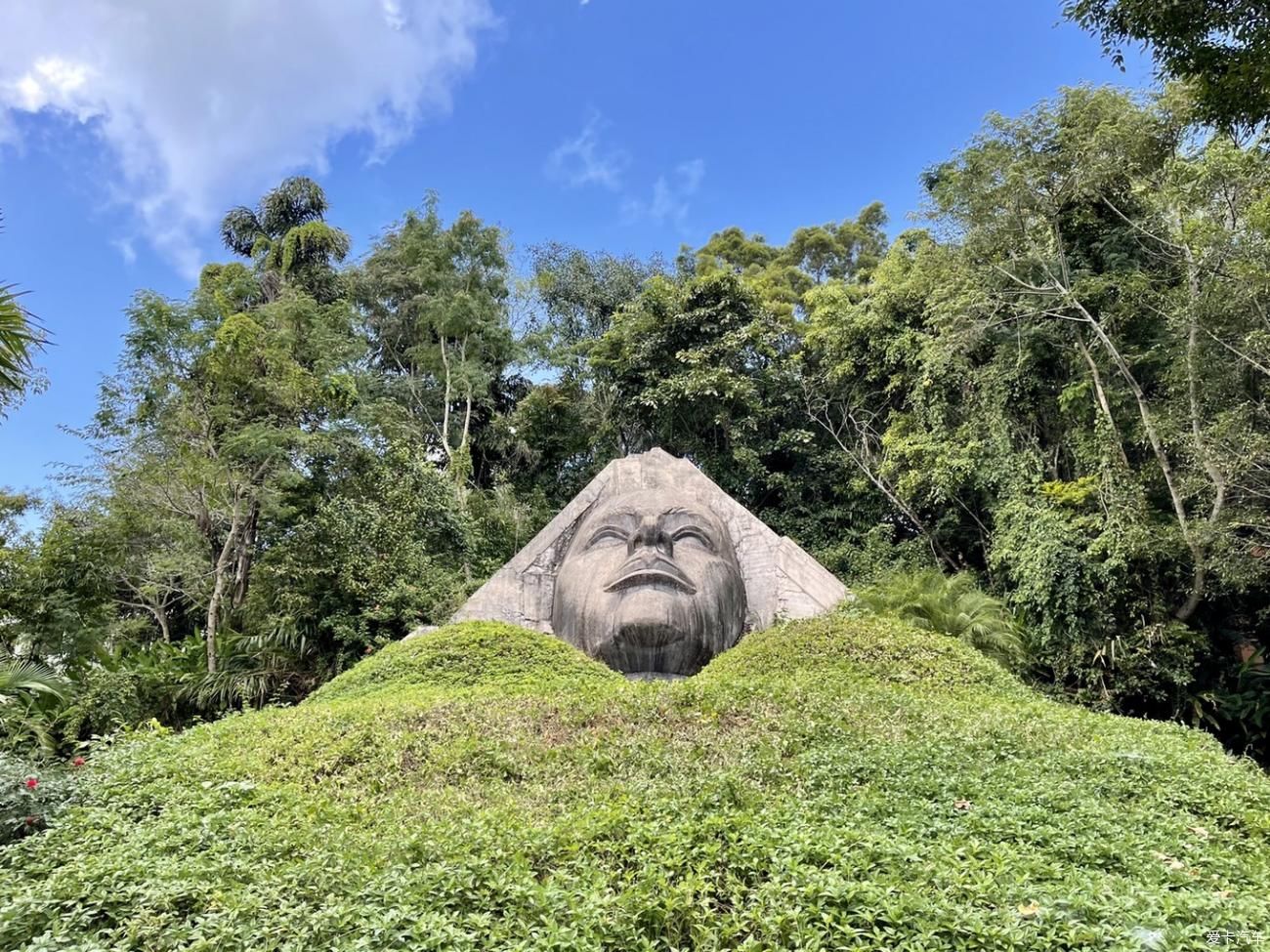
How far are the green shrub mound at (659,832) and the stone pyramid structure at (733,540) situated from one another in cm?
407

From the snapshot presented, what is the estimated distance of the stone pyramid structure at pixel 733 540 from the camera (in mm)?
10336

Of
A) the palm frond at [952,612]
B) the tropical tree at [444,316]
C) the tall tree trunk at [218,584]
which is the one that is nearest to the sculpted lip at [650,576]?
the palm frond at [952,612]

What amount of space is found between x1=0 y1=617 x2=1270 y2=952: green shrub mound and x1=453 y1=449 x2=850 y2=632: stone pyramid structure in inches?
160

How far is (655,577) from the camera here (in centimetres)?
919

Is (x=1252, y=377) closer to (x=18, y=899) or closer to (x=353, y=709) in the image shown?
(x=353, y=709)

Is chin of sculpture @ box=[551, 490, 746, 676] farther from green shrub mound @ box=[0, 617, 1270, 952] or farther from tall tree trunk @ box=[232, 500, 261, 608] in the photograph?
tall tree trunk @ box=[232, 500, 261, 608]

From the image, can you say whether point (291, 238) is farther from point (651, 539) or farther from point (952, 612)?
point (952, 612)

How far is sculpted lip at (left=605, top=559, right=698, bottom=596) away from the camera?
918 cm

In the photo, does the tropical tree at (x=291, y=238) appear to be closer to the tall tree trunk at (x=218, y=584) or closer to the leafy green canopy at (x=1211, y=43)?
the tall tree trunk at (x=218, y=584)

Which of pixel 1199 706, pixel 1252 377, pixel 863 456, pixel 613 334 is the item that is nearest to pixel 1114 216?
pixel 1252 377

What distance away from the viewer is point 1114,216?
12.7 m

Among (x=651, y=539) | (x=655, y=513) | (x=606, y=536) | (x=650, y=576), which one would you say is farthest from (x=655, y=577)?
(x=606, y=536)

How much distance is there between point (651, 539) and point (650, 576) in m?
0.61

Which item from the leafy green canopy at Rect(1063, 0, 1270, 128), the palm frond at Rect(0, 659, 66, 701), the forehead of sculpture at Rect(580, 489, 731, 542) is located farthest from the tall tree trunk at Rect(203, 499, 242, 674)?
the leafy green canopy at Rect(1063, 0, 1270, 128)
